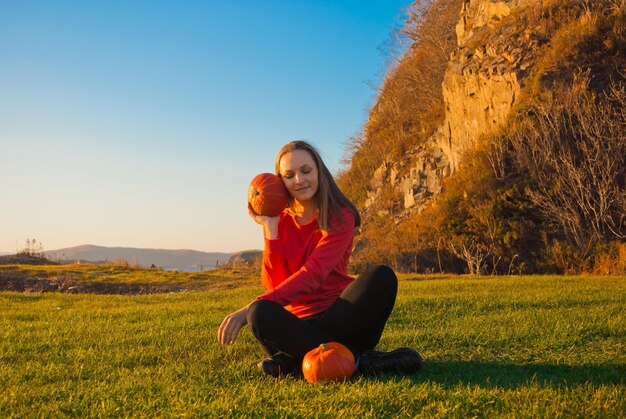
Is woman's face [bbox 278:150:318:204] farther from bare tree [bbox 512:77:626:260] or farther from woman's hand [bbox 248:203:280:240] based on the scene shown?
bare tree [bbox 512:77:626:260]

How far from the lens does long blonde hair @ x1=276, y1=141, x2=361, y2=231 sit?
15.0 ft

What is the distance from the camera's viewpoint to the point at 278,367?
457cm

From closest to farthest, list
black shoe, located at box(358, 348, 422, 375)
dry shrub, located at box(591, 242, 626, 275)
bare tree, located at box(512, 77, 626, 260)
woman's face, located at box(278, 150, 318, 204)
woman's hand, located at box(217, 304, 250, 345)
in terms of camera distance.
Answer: woman's hand, located at box(217, 304, 250, 345) < black shoe, located at box(358, 348, 422, 375) < woman's face, located at box(278, 150, 318, 204) < dry shrub, located at box(591, 242, 626, 275) < bare tree, located at box(512, 77, 626, 260)

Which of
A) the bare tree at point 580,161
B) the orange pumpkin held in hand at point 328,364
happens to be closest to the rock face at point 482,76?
the bare tree at point 580,161

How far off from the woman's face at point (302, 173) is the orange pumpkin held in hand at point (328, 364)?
1297 mm

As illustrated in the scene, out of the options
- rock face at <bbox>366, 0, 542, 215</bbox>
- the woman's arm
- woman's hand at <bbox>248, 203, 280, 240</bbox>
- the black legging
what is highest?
rock face at <bbox>366, 0, 542, 215</bbox>

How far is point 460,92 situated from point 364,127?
640 inches

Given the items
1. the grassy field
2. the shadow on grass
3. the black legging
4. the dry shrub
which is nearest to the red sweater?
the black legging

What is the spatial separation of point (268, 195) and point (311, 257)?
0.66m

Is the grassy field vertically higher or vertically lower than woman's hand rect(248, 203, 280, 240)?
lower

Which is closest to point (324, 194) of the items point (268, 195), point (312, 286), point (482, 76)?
point (268, 195)

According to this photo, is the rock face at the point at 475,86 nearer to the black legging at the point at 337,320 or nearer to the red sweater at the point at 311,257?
the red sweater at the point at 311,257

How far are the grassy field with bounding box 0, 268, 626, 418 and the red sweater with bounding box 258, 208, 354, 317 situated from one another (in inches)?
28.4

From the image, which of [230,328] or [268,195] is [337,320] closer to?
[230,328]
